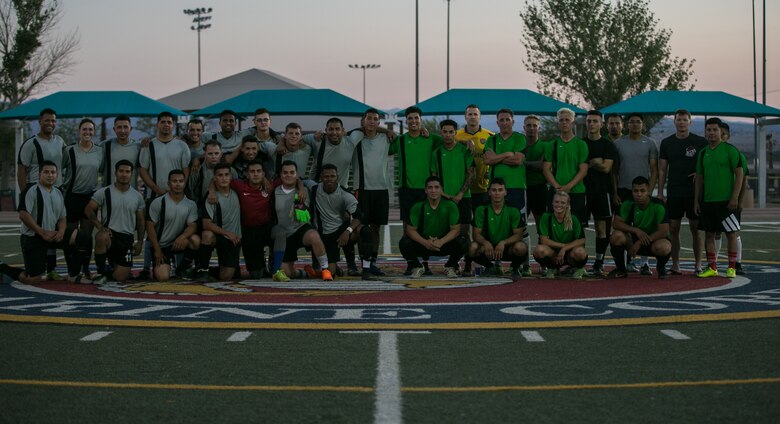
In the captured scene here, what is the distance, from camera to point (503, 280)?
11.7 metres

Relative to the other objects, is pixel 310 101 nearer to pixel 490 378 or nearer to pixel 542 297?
pixel 542 297

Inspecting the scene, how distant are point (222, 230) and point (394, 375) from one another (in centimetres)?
609

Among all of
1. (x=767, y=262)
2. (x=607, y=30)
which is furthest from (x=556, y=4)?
(x=767, y=262)

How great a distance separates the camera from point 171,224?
11523 mm

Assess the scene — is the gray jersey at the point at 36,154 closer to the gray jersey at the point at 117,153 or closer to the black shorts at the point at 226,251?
the gray jersey at the point at 117,153

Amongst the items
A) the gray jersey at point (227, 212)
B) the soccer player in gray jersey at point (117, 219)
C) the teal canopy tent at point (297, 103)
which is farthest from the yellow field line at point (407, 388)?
the teal canopy tent at point (297, 103)

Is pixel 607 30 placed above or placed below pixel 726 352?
above

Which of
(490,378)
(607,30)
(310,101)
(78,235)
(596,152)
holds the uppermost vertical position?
(607,30)

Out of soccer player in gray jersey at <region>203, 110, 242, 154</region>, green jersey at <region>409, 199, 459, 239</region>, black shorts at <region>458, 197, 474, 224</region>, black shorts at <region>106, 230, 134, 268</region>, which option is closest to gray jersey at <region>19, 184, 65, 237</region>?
black shorts at <region>106, 230, 134, 268</region>

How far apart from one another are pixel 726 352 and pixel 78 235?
7.55m

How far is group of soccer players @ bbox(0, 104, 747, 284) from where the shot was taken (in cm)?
1152

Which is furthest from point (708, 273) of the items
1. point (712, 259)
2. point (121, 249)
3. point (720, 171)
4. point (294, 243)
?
point (121, 249)

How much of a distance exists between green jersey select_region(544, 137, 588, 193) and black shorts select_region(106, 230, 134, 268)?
5.02m

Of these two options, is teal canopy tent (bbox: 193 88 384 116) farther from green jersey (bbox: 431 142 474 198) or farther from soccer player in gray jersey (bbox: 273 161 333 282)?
soccer player in gray jersey (bbox: 273 161 333 282)
